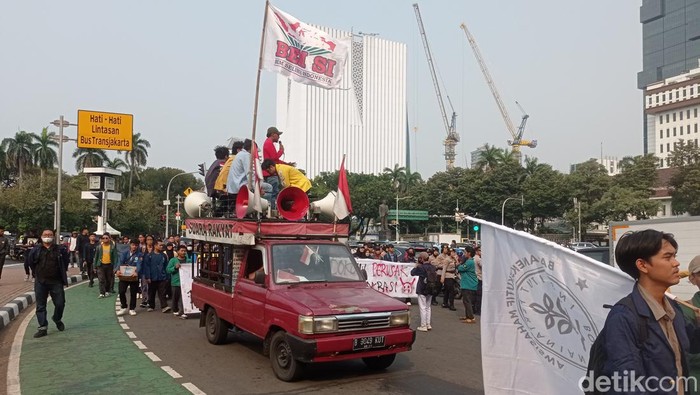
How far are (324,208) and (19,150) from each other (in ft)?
202

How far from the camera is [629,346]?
2.49m

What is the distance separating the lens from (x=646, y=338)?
2.52m

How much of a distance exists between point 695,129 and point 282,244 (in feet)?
421

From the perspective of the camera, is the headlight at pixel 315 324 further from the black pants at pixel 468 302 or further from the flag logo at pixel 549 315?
the black pants at pixel 468 302

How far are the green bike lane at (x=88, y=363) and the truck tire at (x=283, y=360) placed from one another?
1.15 meters

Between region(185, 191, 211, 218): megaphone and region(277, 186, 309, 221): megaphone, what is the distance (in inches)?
95.4

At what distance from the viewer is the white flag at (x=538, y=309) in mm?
3316

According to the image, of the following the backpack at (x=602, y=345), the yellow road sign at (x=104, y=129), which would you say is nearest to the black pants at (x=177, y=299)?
the backpack at (x=602, y=345)

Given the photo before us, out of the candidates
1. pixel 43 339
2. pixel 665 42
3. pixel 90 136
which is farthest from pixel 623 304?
pixel 665 42

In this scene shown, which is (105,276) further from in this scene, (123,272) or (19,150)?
(19,150)

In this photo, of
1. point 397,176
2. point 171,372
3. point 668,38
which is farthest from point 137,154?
point 668,38

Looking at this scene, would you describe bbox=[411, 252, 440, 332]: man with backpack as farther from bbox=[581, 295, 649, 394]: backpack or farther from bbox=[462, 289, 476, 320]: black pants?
bbox=[581, 295, 649, 394]: backpack

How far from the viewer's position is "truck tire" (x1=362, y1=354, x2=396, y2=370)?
24.8 feet

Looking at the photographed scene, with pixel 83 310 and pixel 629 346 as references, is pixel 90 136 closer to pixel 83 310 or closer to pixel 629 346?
pixel 83 310
